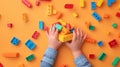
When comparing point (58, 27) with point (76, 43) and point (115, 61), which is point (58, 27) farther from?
point (115, 61)

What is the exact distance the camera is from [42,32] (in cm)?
117

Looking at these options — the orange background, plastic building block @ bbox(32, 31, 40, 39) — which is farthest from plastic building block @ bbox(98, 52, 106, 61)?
plastic building block @ bbox(32, 31, 40, 39)

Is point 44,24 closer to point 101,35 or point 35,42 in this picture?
point 35,42

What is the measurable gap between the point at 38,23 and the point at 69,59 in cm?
19

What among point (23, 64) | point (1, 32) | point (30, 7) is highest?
point (30, 7)

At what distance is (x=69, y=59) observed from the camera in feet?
3.85

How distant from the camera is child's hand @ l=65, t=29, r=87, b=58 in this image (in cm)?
115

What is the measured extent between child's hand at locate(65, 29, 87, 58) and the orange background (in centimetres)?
2

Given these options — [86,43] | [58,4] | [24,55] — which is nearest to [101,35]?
[86,43]

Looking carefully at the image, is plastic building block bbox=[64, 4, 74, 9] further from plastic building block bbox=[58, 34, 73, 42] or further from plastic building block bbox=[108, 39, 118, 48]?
plastic building block bbox=[108, 39, 118, 48]

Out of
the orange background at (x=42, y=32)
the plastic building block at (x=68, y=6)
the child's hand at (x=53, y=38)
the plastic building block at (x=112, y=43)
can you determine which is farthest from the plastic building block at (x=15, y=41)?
the plastic building block at (x=112, y=43)

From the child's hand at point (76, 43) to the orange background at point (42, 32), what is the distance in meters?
0.02

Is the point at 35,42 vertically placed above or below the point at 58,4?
below

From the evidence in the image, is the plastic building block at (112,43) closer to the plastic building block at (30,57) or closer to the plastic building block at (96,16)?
the plastic building block at (96,16)
